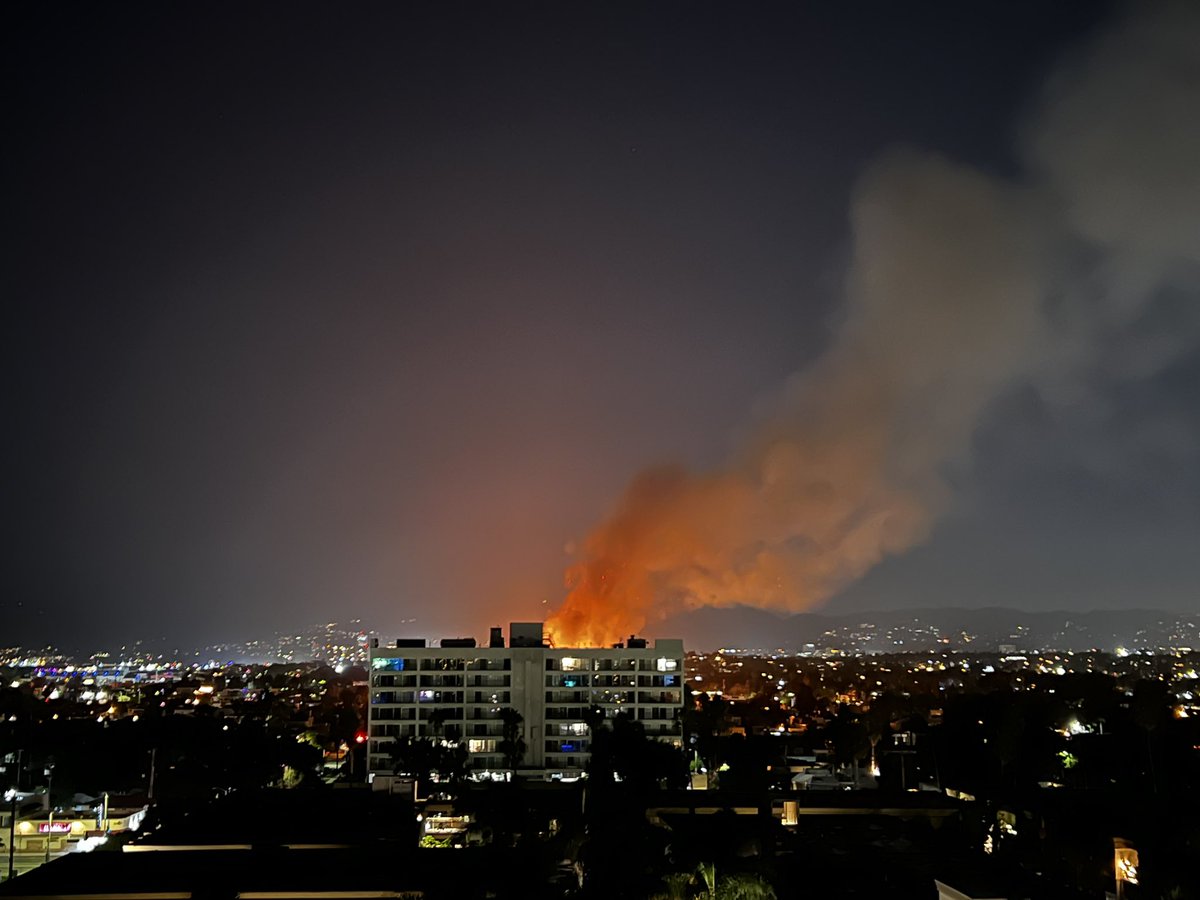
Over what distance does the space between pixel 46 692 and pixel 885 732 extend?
149 metres

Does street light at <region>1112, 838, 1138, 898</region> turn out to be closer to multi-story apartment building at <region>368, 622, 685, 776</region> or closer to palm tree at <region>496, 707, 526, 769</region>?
multi-story apartment building at <region>368, 622, 685, 776</region>

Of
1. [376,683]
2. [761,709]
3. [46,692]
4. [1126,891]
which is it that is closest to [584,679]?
[376,683]

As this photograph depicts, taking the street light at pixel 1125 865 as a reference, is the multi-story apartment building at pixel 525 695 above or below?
above

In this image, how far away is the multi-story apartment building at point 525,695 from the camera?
6444cm

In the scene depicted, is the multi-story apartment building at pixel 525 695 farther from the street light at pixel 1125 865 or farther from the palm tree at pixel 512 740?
the street light at pixel 1125 865

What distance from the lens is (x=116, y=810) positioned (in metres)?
45.7

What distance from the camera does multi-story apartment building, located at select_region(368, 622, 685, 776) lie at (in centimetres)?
6444

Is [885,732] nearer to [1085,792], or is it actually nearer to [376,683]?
[1085,792]

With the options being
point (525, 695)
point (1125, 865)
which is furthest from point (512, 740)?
point (1125, 865)

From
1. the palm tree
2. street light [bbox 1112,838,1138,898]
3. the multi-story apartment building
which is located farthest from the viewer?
the multi-story apartment building

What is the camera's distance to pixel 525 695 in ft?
214

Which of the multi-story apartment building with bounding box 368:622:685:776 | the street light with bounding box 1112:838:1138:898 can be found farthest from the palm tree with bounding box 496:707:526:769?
the street light with bounding box 1112:838:1138:898

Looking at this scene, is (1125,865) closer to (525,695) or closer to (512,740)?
(512,740)

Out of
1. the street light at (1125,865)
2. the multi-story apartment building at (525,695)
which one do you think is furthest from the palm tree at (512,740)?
the street light at (1125,865)
